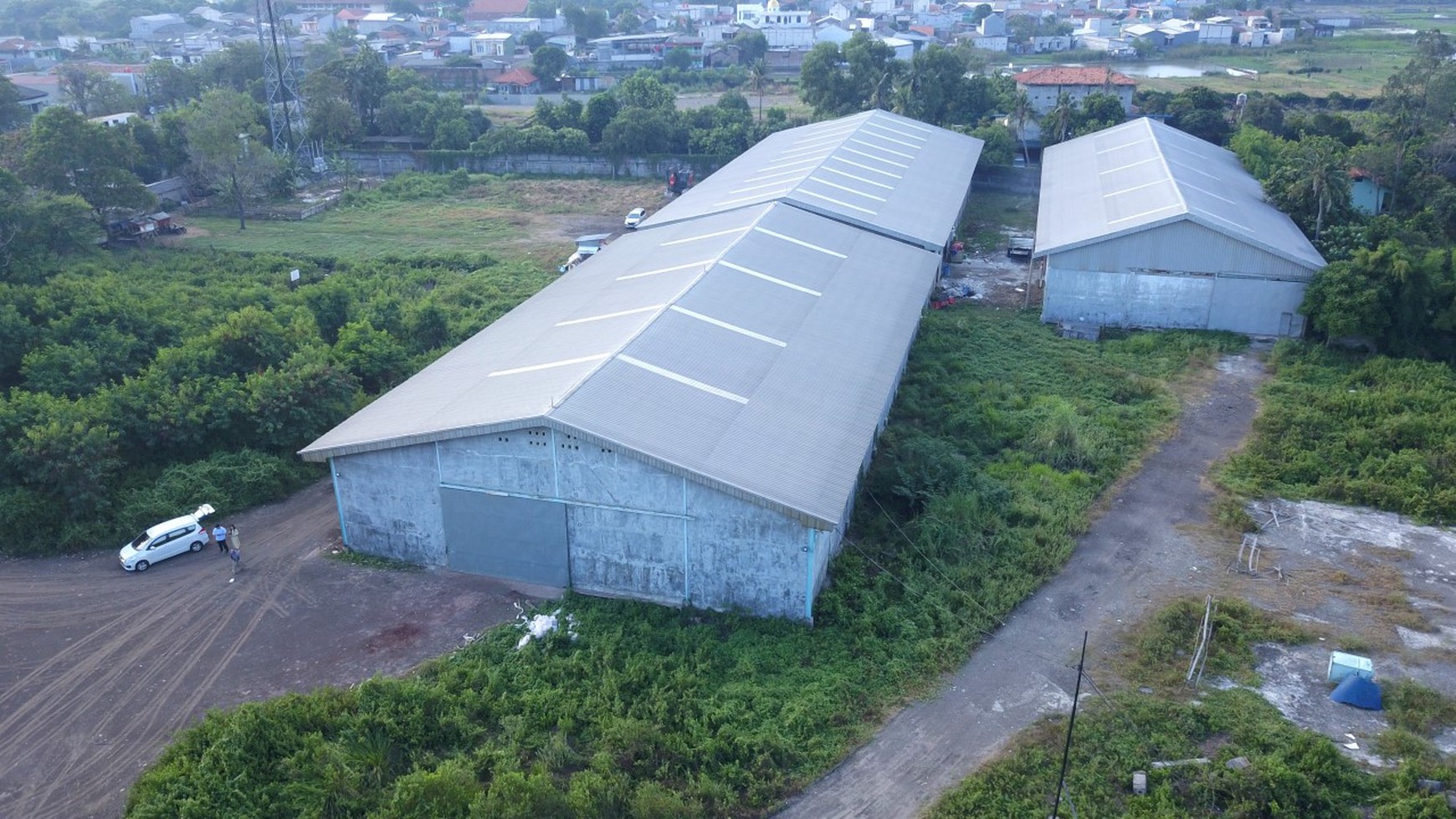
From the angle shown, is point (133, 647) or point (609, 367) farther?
point (609, 367)

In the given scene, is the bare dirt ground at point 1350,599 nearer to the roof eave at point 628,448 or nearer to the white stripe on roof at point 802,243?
Result: the roof eave at point 628,448

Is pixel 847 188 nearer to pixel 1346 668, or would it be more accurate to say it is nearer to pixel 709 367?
pixel 709 367

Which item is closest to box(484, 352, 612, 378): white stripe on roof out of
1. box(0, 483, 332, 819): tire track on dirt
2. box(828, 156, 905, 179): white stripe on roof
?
box(0, 483, 332, 819): tire track on dirt

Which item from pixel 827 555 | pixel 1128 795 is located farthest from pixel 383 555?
pixel 1128 795

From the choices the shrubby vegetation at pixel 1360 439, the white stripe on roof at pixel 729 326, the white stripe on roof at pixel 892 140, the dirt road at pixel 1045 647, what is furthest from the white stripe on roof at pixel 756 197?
the shrubby vegetation at pixel 1360 439

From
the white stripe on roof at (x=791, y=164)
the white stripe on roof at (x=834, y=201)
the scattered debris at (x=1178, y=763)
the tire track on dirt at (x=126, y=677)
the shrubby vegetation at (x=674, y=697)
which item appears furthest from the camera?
the white stripe on roof at (x=791, y=164)

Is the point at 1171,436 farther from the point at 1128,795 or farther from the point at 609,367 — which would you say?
the point at 609,367

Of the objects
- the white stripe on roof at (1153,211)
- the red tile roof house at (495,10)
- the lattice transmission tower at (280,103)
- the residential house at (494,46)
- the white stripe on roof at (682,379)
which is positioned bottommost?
the white stripe on roof at (682,379)

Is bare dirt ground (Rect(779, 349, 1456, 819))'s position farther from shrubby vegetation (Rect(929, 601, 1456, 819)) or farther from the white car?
the white car
